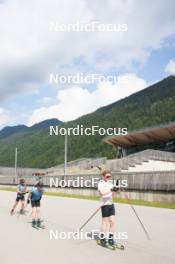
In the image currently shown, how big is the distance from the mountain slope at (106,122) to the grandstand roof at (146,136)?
2600cm

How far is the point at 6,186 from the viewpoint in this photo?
57656mm

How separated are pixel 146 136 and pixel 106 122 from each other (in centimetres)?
7702

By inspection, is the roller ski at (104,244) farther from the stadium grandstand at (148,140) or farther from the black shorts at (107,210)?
the stadium grandstand at (148,140)

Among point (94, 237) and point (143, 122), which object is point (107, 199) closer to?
point (94, 237)

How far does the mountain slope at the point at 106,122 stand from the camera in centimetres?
11294

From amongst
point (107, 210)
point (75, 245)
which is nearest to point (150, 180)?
point (107, 210)

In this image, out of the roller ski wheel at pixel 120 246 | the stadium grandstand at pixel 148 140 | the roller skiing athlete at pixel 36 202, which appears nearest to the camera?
the roller ski wheel at pixel 120 246

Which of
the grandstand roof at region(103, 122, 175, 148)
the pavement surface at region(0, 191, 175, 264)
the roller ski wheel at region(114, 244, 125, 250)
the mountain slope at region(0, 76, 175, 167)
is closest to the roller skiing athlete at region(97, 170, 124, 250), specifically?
the roller ski wheel at region(114, 244, 125, 250)

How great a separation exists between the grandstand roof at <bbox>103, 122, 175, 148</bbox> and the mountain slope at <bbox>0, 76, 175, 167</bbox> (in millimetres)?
25996

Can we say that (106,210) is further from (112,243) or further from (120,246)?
(120,246)

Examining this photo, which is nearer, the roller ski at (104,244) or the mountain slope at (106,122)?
the roller ski at (104,244)

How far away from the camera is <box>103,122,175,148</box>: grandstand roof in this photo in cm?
5566

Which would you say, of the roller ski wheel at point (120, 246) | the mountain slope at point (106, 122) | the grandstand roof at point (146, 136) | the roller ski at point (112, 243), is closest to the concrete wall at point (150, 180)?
the roller ski at point (112, 243)

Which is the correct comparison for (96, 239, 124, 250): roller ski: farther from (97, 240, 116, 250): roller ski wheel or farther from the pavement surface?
the pavement surface
